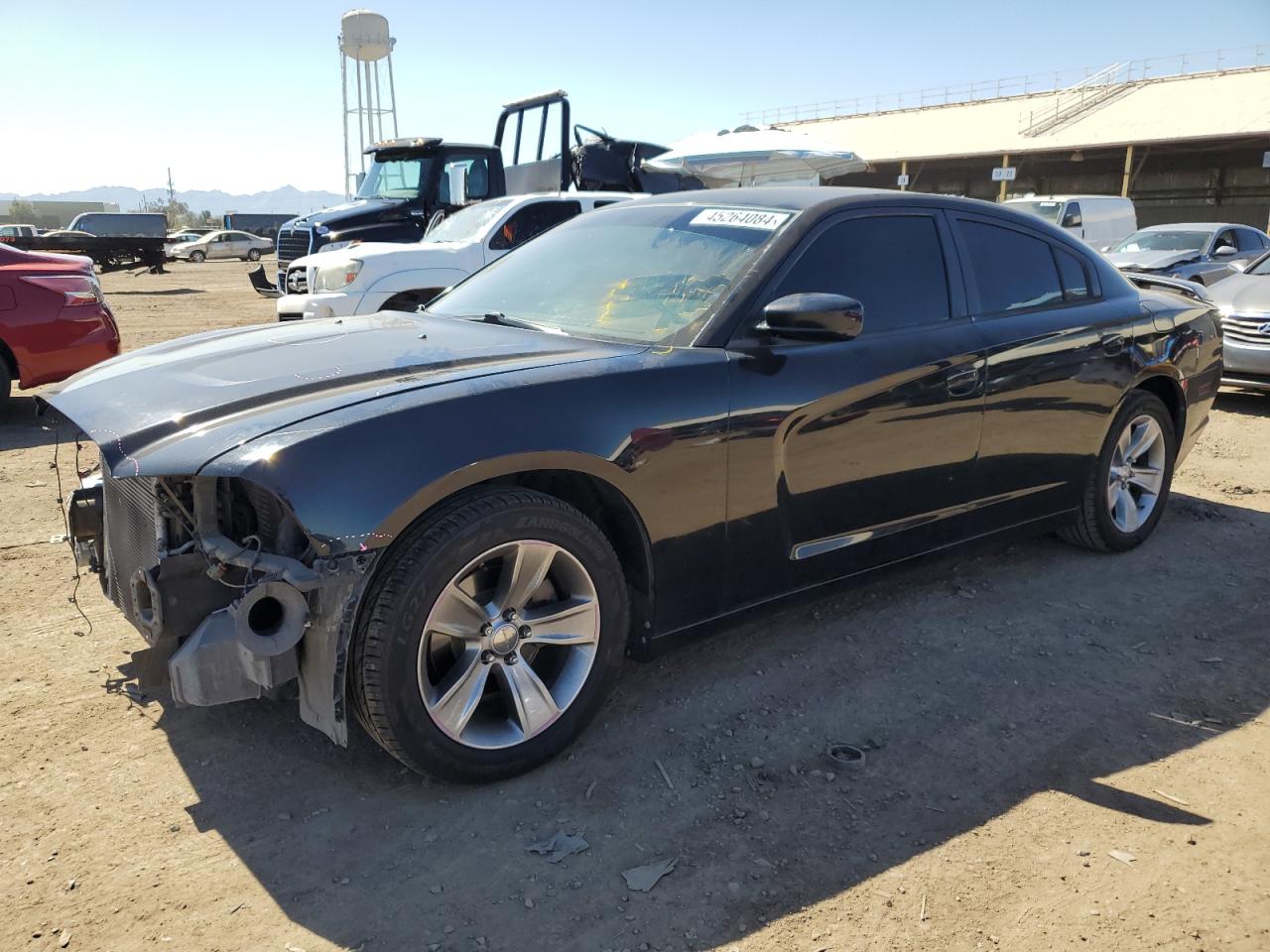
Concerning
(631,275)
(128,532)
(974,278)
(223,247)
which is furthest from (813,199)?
(223,247)

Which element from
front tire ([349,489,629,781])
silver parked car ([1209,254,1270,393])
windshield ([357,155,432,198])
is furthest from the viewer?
windshield ([357,155,432,198])

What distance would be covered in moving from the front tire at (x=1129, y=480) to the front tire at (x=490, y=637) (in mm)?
2779

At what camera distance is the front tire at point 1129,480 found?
14.9 ft

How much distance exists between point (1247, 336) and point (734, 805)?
8.03m

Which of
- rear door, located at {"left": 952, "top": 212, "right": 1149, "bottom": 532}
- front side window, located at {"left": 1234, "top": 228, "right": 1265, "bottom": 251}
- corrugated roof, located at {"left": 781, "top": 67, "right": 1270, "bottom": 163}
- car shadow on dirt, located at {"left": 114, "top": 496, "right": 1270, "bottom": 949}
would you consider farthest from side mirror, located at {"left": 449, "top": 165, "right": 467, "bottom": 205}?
corrugated roof, located at {"left": 781, "top": 67, "right": 1270, "bottom": 163}

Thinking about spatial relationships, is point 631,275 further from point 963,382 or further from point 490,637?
point 490,637

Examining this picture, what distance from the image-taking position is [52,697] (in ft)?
10.4

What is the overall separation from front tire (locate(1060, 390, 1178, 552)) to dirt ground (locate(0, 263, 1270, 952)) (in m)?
0.67

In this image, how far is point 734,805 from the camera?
267 cm

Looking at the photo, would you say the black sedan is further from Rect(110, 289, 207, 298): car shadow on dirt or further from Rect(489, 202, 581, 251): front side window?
Rect(110, 289, 207, 298): car shadow on dirt

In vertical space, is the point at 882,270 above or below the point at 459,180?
below

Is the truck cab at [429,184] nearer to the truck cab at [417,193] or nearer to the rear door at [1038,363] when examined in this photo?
the truck cab at [417,193]

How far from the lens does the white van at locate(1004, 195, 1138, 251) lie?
54.5 ft

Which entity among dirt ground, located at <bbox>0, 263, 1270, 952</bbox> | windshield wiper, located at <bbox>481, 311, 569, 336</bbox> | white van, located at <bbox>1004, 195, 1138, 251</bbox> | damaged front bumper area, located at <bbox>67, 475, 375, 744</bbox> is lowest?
dirt ground, located at <bbox>0, 263, 1270, 952</bbox>
